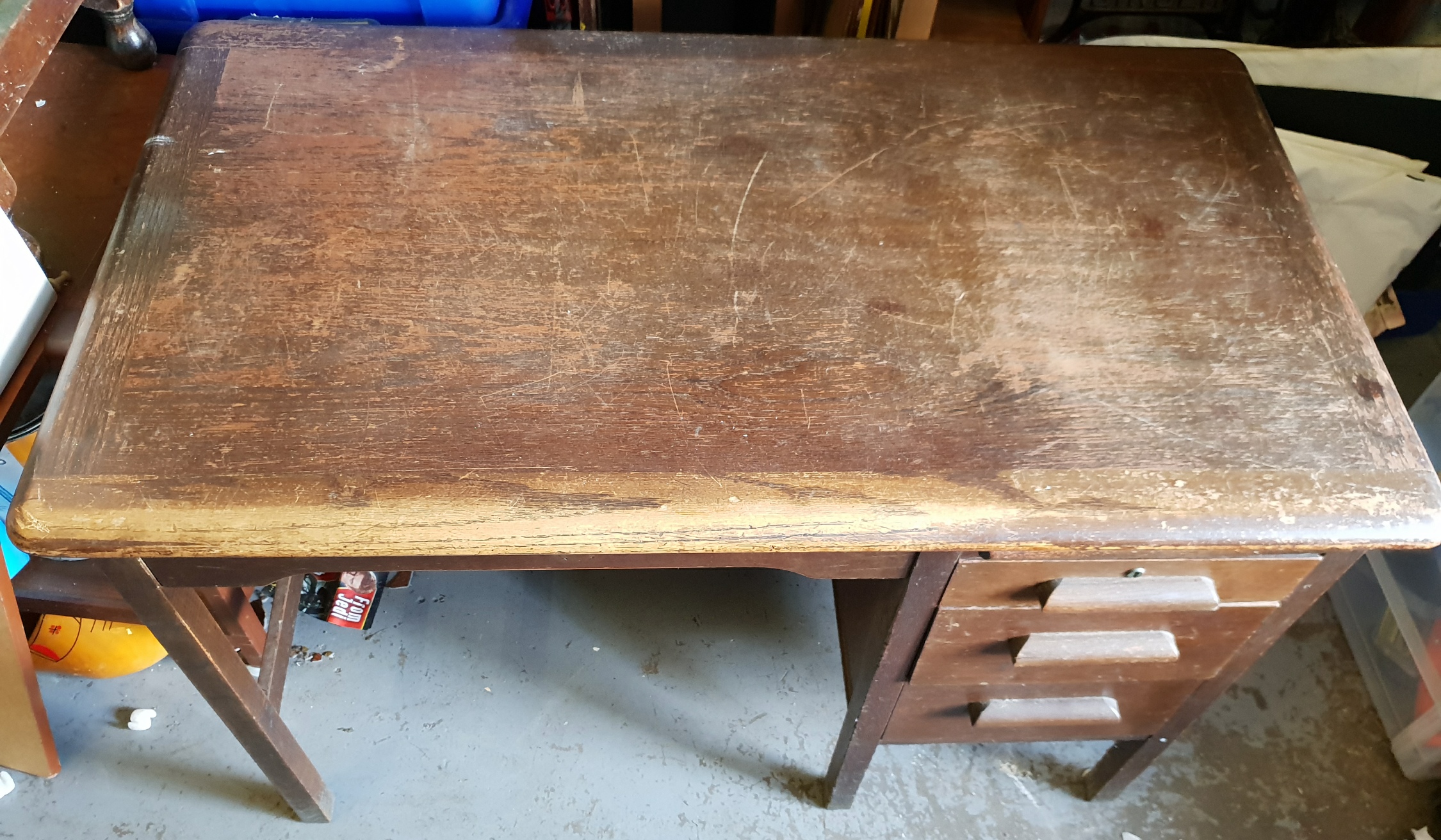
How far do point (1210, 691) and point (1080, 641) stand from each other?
0.75 ft

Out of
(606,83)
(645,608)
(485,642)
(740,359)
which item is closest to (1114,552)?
(740,359)

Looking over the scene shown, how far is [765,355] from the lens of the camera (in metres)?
0.83

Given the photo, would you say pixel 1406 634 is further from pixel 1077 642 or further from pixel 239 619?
pixel 239 619

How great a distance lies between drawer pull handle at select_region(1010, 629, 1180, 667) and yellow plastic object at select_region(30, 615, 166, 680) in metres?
1.19

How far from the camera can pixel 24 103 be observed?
114cm

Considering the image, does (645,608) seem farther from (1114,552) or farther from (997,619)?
(1114,552)

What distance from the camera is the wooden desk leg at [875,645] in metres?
0.85

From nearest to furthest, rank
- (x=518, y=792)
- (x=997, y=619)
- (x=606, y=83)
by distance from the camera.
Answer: (x=997, y=619) < (x=606, y=83) < (x=518, y=792)

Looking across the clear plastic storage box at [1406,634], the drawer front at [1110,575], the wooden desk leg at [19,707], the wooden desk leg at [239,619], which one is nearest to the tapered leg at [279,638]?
the wooden desk leg at [239,619]

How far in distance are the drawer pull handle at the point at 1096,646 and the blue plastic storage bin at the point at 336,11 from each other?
37.4 inches

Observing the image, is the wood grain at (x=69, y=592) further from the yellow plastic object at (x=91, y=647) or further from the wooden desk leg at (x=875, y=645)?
the wooden desk leg at (x=875, y=645)

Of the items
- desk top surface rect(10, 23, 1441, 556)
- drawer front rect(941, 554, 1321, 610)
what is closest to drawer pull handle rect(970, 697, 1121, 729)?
drawer front rect(941, 554, 1321, 610)

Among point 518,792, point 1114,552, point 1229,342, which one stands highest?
point 1229,342

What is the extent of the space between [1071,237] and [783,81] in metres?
0.37
